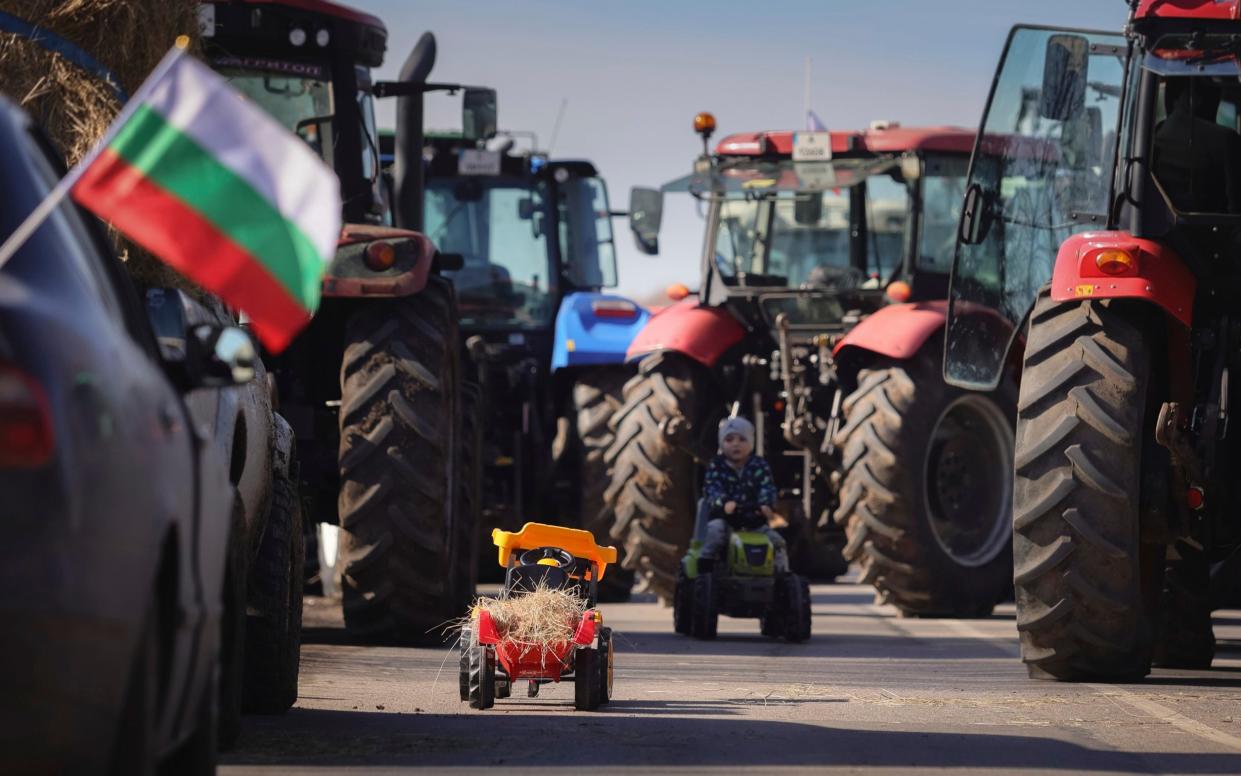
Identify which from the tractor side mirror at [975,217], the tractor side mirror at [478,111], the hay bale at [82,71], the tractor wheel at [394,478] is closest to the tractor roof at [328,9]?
the tractor side mirror at [478,111]

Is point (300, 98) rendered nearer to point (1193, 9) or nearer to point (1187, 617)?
point (1193, 9)

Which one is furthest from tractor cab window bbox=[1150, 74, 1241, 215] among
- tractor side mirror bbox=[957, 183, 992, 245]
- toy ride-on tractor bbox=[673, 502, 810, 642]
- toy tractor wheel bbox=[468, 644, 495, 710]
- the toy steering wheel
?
toy tractor wheel bbox=[468, 644, 495, 710]

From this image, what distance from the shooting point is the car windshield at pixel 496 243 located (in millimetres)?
17453

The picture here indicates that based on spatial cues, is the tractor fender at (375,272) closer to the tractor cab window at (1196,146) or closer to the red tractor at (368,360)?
the red tractor at (368,360)

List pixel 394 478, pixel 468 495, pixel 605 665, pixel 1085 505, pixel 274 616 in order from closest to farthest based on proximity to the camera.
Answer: pixel 274 616, pixel 605 665, pixel 1085 505, pixel 394 478, pixel 468 495

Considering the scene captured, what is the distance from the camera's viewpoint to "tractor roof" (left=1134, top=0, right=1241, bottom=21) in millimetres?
9695

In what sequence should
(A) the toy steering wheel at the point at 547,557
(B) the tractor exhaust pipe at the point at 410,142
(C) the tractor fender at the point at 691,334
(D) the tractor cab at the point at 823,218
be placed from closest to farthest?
(A) the toy steering wheel at the point at 547,557 → (B) the tractor exhaust pipe at the point at 410,142 → (C) the tractor fender at the point at 691,334 → (D) the tractor cab at the point at 823,218

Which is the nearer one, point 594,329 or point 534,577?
point 534,577

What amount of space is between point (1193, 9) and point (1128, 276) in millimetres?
1286

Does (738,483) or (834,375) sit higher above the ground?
(834,375)

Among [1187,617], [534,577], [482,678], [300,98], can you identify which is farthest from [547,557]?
[300,98]

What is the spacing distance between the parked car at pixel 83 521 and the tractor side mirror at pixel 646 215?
11610 millimetres

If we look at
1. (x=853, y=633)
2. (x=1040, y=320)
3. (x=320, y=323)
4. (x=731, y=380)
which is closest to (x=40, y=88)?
(x=320, y=323)

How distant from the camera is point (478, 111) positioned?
1353cm
